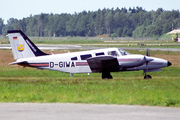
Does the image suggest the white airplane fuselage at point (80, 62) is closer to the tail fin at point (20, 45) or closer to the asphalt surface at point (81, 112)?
the tail fin at point (20, 45)

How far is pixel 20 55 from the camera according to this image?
24.8m

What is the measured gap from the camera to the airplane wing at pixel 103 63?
77.0 ft

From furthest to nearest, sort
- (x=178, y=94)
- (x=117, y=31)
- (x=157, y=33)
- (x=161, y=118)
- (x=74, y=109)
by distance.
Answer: (x=117, y=31) < (x=157, y=33) < (x=178, y=94) < (x=74, y=109) < (x=161, y=118)

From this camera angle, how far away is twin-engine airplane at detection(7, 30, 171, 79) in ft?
77.5

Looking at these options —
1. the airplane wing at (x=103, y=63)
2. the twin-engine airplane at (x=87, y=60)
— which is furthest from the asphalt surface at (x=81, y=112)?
the twin-engine airplane at (x=87, y=60)

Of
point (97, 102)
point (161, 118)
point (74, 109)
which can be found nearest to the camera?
point (161, 118)

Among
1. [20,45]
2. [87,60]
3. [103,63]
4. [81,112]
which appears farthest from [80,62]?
[81,112]

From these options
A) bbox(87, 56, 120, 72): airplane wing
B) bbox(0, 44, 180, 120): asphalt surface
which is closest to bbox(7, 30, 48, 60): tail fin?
bbox(87, 56, 120, 72): airplane wing

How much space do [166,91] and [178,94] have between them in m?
1.00

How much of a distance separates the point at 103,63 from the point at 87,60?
3.16 feet

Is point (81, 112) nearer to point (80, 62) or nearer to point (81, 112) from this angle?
point (81, 112)

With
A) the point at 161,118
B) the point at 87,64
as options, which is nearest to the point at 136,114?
the point at 161,118

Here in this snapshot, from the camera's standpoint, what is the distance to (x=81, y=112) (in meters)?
12.0

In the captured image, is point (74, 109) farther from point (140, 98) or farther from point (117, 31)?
point (117, 31)
